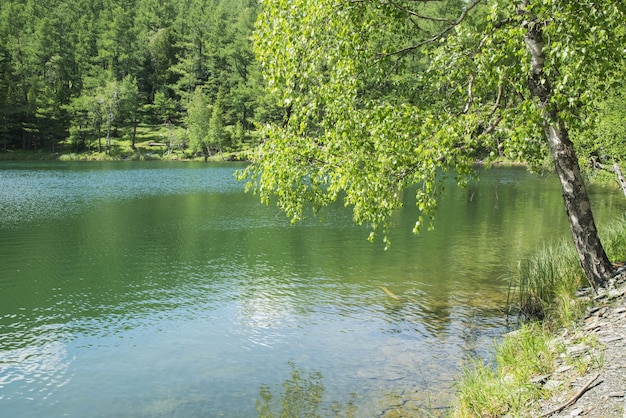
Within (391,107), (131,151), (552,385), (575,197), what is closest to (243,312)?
(391,107)

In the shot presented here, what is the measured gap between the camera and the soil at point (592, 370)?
256 inches

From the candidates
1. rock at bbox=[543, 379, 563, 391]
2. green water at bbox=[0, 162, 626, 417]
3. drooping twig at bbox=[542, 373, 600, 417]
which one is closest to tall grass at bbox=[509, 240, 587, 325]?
green water at bbox=[0, 162, 626, 417]

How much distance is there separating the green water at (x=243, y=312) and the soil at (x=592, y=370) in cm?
252

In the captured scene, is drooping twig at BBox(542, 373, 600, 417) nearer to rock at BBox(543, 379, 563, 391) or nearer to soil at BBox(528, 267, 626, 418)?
soil at BBox(528, 267, 626, 418)

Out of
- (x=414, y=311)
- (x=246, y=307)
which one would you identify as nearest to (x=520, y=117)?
(x=414, y=311)

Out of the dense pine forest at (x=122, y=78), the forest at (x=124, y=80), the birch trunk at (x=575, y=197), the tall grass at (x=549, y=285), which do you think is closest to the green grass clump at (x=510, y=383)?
the birch trunk at (x=575, y=197)

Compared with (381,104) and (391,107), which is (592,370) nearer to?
(391,107)

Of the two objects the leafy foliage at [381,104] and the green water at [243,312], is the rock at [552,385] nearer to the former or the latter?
the green water at [243,312]

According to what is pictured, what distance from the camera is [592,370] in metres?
7.60

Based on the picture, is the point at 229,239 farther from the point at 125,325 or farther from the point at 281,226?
the point at 125,325

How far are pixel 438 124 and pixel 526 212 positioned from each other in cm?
3098

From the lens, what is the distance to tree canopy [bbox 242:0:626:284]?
9.43 m

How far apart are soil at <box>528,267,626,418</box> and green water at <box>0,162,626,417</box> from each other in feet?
8.28

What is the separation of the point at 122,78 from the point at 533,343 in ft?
503
